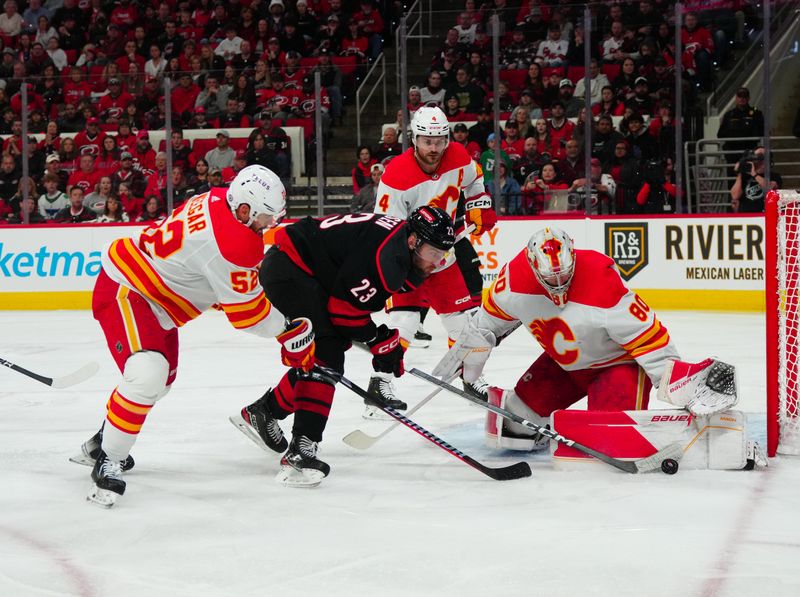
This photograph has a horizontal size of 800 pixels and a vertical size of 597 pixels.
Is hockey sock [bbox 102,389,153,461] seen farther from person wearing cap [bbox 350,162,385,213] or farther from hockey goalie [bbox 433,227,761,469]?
person wearing cap [bbox 350,162,385,213]

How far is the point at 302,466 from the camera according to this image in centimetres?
340

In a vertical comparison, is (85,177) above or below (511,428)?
above

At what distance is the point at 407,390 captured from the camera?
5145 millimetres

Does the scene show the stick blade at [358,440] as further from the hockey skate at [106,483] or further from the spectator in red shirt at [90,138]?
the spectator in red shirt at [90,138]

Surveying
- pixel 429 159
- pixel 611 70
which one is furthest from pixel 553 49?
pixel 429 159

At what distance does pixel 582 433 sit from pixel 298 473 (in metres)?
0.92

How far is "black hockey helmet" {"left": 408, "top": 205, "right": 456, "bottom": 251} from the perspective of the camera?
3.25 meters

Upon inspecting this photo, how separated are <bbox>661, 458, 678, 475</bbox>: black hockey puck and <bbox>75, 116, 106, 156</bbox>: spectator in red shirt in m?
6.95

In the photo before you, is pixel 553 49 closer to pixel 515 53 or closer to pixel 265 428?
pixel 515 53

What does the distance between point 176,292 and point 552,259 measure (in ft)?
3.86

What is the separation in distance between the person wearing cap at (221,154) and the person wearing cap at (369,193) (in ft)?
3.64

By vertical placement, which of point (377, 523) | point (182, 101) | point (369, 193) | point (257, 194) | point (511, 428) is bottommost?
point (377, 523)

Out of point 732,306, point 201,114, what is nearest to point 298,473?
point 732,306

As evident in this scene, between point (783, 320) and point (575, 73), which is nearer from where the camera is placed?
point (783, 320)
